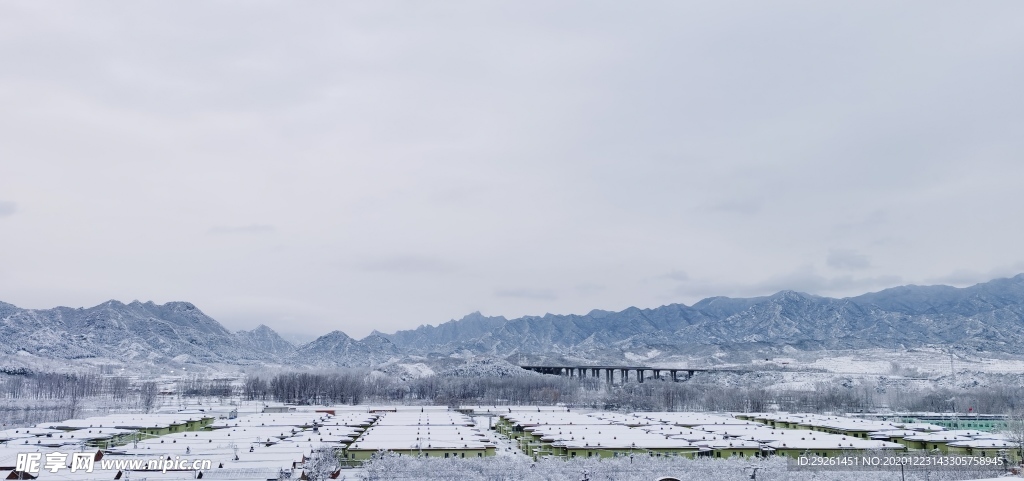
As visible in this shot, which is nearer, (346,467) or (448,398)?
(346,467)

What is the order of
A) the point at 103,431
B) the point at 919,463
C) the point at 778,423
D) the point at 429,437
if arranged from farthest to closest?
the point at 778,423 → the point at 103,431 → the point at 429,437 → the point at 919,463

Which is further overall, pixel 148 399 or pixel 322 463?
pixel 148 399

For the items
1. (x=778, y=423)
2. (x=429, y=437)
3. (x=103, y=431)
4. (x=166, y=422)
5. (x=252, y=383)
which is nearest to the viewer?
(x=429, y=437)

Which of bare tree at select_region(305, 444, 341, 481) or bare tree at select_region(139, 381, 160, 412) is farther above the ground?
bare tree at select_region(305, 444, 341, 481)

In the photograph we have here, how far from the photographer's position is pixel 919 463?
5225cm

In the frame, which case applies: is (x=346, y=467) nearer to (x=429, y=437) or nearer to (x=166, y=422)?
(x=429, y=437)

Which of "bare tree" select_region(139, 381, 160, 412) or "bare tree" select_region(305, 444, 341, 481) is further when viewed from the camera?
"bare tree" select_region(139, 381, 160, 412)

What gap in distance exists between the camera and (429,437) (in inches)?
2530

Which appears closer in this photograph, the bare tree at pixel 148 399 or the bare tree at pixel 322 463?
the bare tree at pixel 322 463

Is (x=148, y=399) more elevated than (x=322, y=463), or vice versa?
(x=322, y=463)

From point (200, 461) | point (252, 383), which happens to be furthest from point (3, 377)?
point (200, 461)

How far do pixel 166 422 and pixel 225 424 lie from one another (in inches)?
229

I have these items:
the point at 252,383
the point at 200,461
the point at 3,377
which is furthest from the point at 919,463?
the point at 3,377

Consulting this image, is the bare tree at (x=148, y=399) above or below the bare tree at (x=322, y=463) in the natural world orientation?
below
